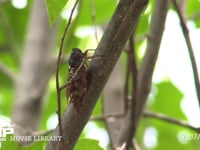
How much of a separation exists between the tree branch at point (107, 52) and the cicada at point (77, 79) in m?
0.01

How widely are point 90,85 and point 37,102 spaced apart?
1.02 metres

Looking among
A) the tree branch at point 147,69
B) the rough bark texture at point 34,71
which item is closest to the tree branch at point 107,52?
the tree branch at point 147,69

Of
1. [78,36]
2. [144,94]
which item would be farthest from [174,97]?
[144,94]

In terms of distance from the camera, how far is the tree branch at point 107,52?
1023 mm

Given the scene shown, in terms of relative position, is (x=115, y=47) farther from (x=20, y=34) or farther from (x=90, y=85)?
(x=20, y=34)

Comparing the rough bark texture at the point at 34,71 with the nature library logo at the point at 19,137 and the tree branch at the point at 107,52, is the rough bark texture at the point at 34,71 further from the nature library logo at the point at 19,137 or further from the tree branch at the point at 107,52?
the tree branch at the point at 107,52

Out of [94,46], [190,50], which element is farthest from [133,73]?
[94,46]

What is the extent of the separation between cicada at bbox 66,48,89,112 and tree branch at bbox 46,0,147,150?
0.01 metres

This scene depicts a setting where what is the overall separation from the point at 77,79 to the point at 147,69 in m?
0.47

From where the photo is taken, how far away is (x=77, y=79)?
3.42 ft

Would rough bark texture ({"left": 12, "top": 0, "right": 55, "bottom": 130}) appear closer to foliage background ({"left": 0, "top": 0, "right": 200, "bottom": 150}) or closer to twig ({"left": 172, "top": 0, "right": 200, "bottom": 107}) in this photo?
foliage background ({"left": 0, "top": 0, "right": 200, "bottom": 150})

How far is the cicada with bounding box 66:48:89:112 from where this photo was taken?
104 centimetres

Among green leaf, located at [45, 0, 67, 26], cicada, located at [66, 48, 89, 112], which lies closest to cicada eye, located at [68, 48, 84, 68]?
cicada, located at [66, 48, 89, 112]

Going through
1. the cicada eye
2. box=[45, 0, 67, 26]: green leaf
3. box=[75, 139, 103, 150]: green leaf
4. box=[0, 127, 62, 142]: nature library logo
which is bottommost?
box=[75, 139, 103, 150]: green leaf
